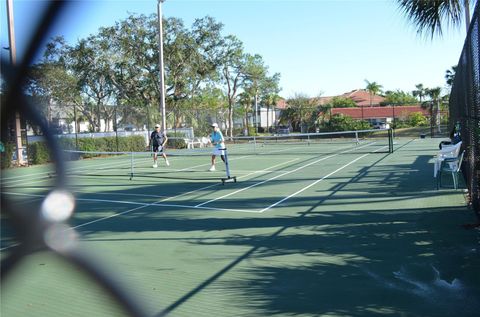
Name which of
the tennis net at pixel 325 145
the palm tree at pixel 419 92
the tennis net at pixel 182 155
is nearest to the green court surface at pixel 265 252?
the tennis net at pixel 182 155

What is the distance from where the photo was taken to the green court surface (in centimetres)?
425

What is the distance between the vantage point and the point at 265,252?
20.1ft

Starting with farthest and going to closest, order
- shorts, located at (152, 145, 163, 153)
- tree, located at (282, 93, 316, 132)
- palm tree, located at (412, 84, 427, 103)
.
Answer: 1. palm tree, located at (412, 84, 427, 103)
2. tree, located at (282, 93, 316, 132)
3. shorts, located at (152, 145, 163, 153)

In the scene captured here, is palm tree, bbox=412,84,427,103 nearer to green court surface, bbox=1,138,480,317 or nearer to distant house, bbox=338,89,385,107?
distant house, bbox=338,89,385,107

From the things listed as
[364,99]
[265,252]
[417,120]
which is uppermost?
[364,99]

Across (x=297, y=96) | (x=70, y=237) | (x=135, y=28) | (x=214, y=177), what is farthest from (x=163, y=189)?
(x=297, y=96)

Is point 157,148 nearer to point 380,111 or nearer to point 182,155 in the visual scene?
point 182,155

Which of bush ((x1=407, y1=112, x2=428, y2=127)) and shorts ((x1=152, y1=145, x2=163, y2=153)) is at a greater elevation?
bush ((x1=407, y1=112, x2=428, y2=127))

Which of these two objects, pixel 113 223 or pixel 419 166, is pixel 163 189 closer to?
pixel 113 223

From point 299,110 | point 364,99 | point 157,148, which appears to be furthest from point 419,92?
point 157,148

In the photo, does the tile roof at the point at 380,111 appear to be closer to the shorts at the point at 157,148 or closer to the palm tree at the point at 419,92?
the palm tree at the point at 419,92

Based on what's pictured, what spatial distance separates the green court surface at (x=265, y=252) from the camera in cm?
425

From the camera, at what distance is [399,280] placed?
16.3ft

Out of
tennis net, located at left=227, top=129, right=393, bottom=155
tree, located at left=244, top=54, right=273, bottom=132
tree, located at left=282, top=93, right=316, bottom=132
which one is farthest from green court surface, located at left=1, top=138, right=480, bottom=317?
tree, located at left=282, top=93, right=316, bottom=132
